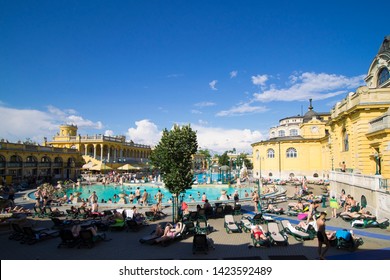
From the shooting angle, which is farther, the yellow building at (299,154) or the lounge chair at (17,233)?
the yellow building at (299,154)

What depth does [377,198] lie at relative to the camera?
14.6 m

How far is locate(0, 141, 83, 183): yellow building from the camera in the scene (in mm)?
35812

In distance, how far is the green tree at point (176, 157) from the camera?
1410cm

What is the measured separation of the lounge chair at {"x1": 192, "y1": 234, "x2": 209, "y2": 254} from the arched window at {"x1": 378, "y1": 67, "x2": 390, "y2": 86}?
88.2 ft

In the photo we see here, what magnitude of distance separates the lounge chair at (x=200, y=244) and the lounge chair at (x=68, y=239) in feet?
15.8

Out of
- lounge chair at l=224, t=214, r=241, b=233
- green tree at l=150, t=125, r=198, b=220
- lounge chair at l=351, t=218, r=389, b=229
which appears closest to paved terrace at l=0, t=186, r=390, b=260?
lounge chair at l=224, t=214, r=241, b=233

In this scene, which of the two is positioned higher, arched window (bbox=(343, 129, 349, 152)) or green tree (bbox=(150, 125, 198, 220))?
arched window (bbox=(343, 129, 349, 152))

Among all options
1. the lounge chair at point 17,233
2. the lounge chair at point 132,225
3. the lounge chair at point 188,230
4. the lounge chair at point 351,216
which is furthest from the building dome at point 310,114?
the lounge chair at point 17,233

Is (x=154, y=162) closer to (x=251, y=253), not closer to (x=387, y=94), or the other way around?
(x=251, y=253)

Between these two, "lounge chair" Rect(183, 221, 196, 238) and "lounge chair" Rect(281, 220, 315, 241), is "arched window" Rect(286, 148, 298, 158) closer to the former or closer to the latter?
"lounge chair" Rect(281, 220, 315, 241)

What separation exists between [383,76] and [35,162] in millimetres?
48580

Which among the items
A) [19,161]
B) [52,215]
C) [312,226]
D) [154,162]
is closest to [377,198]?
[312,226]

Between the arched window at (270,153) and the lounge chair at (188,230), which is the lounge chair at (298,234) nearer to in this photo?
the lounge chair at (188,230)

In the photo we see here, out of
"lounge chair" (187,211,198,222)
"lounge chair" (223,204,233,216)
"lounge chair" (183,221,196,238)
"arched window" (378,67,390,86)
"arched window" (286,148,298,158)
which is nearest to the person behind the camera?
"lounge chair" (183,221,196,238)
